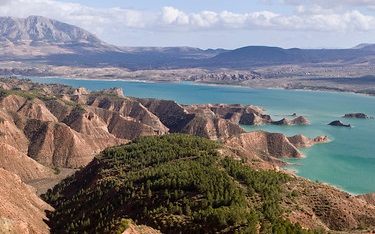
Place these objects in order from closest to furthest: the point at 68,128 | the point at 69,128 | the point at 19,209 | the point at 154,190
Answer: the point at 19,209, the point at 154,190, the point at 68,128, the point at 69,128

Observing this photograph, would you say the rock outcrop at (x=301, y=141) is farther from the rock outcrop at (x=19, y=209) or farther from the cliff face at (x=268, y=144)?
the rock outcrop at (x=19, y=209)

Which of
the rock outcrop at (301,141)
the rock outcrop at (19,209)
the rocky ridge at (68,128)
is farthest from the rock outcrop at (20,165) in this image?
the rock outcrop at (301,141)

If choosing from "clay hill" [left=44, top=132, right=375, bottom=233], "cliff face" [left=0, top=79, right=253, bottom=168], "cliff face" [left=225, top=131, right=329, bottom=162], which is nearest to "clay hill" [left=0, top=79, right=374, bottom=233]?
"clay hill" [left=44, top=132, right=375, bottom=233]

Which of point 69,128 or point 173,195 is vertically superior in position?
point 173,195

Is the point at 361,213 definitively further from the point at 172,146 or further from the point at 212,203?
the point at 172,146

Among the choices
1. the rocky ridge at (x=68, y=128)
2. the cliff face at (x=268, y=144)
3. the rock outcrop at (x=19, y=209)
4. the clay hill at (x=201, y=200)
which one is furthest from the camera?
the cliff face at (x=268, y=144)

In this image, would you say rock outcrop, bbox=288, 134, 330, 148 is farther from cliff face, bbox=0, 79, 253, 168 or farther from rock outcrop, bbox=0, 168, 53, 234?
rock outcrop, bbox=0, 168, 53, 234

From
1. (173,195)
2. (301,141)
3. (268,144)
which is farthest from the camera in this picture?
(301,141)

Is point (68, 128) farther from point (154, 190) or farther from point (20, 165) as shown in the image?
point (154, 190)

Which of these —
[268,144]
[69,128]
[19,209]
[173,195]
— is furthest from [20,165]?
[268,144]
